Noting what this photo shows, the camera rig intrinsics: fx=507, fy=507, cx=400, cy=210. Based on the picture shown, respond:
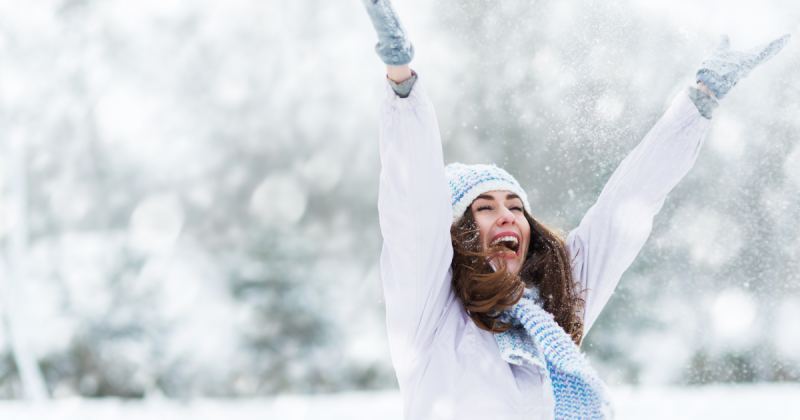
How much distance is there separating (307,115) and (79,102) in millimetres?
1719

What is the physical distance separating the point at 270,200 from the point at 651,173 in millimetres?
3469

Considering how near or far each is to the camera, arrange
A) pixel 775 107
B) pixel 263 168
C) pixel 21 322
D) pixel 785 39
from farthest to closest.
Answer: pixel 263 168 → pixel 21 322 → pixel 775 107 → pixel 785 39


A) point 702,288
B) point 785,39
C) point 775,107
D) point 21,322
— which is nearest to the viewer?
point 785,39

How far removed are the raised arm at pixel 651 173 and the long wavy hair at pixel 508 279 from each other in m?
0.05

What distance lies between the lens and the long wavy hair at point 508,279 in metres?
0.78

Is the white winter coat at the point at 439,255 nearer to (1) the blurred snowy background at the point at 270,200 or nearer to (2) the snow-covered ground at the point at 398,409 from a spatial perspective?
(2) the snow-covered ground at the point at 398,409

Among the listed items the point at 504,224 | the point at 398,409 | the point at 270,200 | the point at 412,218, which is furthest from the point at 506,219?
the point at 270,200

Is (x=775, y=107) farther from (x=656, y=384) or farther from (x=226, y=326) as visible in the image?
(x=226, y=326)

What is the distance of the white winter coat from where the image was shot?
2.26 feet

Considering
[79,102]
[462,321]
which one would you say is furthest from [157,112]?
[462,321]

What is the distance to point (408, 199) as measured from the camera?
0.70 m

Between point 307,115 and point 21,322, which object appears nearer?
point 21,322

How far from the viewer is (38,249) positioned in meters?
3.77

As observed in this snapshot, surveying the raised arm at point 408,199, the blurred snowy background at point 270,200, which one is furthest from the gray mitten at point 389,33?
the blurred snowy background at point 270,200
